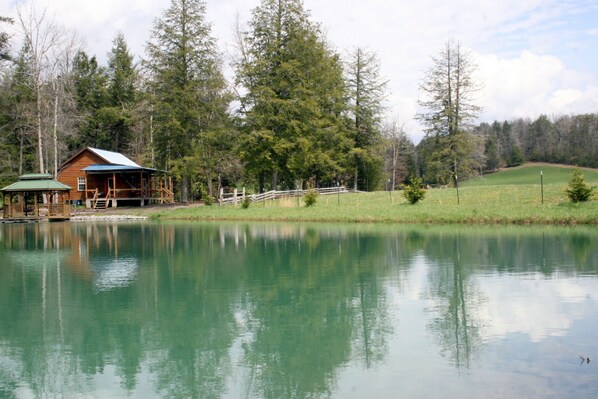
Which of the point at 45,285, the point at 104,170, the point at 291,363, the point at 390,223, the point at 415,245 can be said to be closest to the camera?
the point at 291,363

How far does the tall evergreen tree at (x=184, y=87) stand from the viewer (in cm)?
4491

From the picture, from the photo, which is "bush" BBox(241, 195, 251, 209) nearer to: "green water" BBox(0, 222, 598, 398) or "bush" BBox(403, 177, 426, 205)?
"bush" BBox(403, 177, 426, 205)

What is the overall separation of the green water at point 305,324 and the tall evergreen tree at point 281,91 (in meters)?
26.2

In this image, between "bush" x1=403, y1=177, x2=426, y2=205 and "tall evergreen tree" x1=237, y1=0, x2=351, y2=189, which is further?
"tall evergreen tree" x1=237, y1=0, x2=351, y2=189

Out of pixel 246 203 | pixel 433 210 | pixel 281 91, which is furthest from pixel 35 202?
pixel 433 210

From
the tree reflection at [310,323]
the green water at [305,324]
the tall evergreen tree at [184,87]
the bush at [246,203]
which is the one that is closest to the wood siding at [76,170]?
the tall evergreen tree at [184,87]

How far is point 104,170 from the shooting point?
4897 centimetres

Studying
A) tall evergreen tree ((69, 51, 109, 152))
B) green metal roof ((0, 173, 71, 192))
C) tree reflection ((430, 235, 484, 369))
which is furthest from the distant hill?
tree reflection ((430, 235, 484, 369))

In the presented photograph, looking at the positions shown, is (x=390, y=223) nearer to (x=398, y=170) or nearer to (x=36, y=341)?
(x=36, y=341)

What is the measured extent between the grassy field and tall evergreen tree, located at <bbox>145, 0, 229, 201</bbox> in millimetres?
5368

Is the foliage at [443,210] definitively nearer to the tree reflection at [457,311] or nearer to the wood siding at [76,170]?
the wood siding at [76,170]

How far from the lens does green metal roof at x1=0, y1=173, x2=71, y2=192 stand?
40.4 meters

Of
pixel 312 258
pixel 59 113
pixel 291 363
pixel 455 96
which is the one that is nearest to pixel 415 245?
pixel 312 258

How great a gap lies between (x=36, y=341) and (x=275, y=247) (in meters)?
13.1
